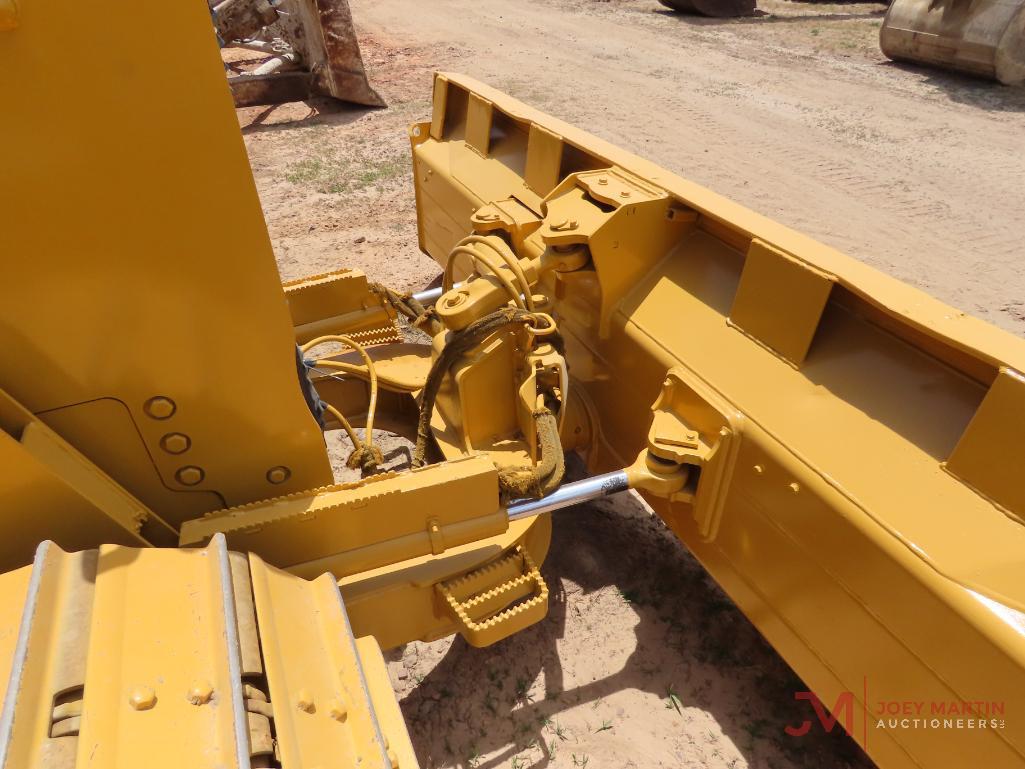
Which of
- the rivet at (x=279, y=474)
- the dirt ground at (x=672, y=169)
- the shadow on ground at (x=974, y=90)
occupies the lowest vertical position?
the dirt ground at (x=672, y=169)

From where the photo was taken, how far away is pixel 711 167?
→ 621cm

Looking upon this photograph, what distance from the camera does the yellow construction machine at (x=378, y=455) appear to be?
3.33ft

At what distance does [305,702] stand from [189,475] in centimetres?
56

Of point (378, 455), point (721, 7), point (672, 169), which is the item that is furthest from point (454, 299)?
point (721, 7)

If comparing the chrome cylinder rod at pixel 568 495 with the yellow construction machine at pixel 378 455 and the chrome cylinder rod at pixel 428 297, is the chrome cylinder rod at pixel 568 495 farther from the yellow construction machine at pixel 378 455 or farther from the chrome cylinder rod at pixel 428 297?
the chrome cylinder rod at pixel 428 297

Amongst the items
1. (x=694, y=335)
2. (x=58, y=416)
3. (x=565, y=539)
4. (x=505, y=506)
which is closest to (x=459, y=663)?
(x=565, y=539)

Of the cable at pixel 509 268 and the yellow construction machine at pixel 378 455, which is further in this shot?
the cable at pixel 509 268

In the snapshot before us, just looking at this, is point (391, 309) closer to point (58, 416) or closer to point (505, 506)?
point (505, 506)

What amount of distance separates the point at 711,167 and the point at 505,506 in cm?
528

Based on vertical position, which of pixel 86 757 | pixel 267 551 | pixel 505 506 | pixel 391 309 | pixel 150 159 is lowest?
pixel 391 309

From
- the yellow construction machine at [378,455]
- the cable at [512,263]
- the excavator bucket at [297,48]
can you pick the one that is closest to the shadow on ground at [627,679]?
the yellow construction machine at [378,455]

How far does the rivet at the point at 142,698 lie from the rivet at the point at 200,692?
0.05 meters

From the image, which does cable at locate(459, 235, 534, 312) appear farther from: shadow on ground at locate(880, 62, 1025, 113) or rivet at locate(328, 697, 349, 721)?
shadow on ground at locate(880, 62, 1025, 113)

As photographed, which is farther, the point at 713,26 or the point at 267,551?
the point at 713,26
